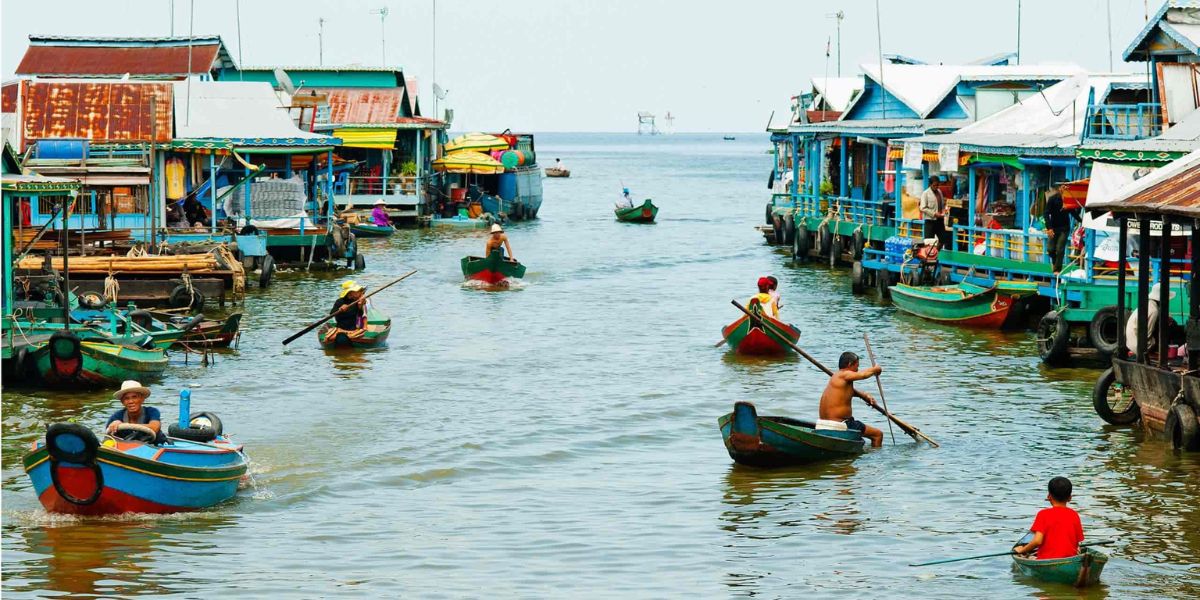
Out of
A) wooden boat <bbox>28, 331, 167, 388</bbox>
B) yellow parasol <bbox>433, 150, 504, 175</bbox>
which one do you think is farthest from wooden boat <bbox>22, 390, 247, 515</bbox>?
yellow parasol <bbox>433, 150, 504, 175</bbox>

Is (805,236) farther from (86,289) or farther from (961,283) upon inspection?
(86,289)

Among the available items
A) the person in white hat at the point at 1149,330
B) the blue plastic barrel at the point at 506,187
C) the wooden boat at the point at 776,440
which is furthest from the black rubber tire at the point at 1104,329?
the blue plastic barrel at the point at 506,187

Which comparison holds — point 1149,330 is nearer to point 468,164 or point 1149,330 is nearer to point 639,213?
point 468,164

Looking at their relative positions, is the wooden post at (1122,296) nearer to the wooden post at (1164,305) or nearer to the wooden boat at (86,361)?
the wooden post at (1164,305)

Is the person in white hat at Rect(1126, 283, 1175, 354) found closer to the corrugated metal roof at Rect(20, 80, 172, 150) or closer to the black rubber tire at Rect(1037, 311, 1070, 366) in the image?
the black rubber tire at Rect(1037, 311, 1070, 366)

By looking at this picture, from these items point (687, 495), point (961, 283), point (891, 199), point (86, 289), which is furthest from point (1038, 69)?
point (687, 495)

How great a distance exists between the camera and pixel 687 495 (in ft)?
53.5

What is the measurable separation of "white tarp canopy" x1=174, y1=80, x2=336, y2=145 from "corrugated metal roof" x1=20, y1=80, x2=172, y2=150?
0.84m

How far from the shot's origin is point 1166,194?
1673 centimetres

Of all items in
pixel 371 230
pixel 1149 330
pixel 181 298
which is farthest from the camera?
pixel 371 230

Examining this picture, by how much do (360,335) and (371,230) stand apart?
80.8 ft

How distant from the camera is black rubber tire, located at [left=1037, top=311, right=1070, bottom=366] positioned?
75.6ft

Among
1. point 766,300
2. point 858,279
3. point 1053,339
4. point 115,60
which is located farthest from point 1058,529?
point 115,60

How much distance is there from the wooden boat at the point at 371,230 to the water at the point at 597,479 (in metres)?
19.5
